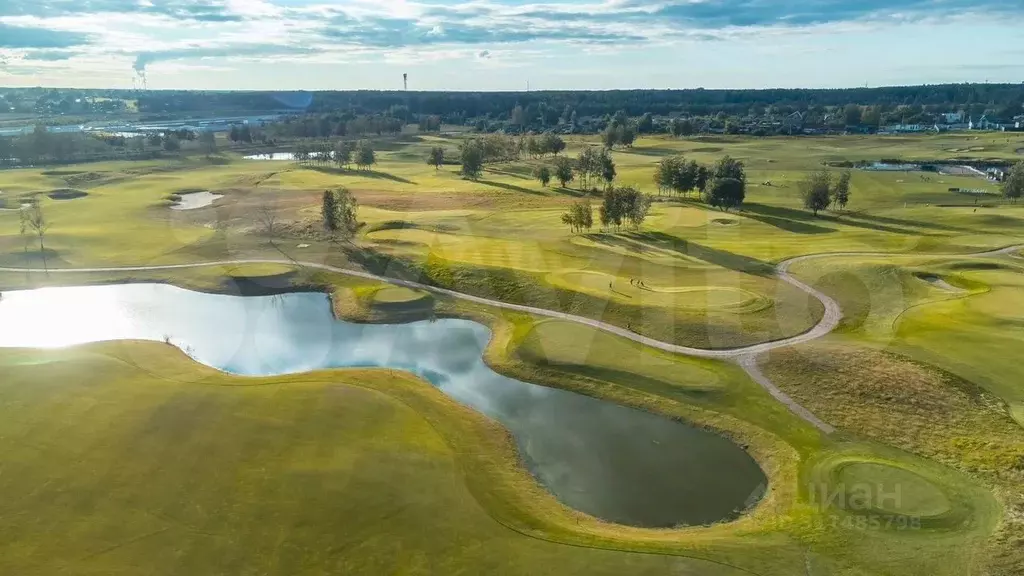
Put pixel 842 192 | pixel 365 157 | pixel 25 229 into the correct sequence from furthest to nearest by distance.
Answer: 1. pixel 365 157
2. pixel 842 192
3. pixel 25 229

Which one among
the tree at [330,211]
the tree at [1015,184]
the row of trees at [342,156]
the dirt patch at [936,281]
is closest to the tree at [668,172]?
the dirt patch at [936,281]

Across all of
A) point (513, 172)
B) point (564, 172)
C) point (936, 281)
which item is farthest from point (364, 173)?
point (936, 281)

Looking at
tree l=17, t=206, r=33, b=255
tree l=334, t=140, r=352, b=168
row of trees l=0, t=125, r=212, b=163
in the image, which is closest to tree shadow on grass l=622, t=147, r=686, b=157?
tree l=334, t=140, r=352, b=168

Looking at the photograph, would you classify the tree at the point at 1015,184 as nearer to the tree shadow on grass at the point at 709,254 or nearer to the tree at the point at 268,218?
the tree shadow on grass at the point at 709,254

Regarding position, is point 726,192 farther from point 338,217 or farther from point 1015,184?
point 338,217

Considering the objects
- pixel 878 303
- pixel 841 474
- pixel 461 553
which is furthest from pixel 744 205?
pixel 461 553

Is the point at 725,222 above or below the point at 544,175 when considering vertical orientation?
below

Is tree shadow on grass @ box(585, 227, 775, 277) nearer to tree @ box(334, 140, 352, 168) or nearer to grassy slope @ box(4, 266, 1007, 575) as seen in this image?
grassy slope @ box(4, 266, 1007, 575)
